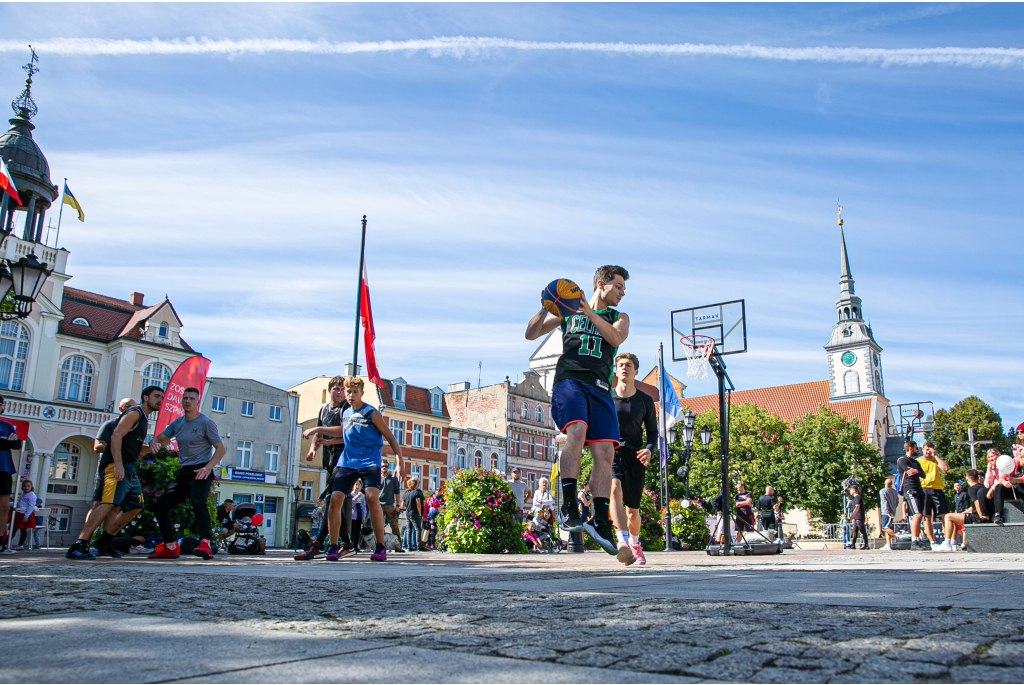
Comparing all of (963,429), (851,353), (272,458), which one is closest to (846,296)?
(851,353)

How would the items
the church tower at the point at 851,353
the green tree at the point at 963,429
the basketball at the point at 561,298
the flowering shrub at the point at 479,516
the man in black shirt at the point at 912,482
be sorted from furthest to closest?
the church tower at the point at 851,353
the green tree at the point at 963,429
the flowering shrub at the point at 479,516
the man in black shirt at the point at 912,482
the basketball at the point at 561,298

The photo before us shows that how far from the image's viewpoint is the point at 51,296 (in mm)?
35719

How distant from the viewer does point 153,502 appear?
35.0 ft

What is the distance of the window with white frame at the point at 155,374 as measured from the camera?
38.1 meters

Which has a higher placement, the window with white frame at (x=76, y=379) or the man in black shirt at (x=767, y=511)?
the window with white frame at (x=76, y=379)

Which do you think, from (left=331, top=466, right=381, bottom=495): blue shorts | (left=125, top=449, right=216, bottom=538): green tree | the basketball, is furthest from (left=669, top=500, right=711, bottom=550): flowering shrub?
the basketball

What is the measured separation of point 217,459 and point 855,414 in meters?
92.5

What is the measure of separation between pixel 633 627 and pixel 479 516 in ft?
39.7

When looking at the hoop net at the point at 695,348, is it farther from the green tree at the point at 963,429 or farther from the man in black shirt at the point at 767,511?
the green tree at the point at 963,429

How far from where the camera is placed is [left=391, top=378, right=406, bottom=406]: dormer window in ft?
181

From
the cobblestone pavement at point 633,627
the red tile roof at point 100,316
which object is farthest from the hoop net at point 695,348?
the red tile roof at point 100,316

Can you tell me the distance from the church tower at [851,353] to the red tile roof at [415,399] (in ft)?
195

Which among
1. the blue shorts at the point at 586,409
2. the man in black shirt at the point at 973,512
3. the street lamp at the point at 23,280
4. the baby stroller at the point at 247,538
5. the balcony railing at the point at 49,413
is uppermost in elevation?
the balcony railing at the point at 49,413

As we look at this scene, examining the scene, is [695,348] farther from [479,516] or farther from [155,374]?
[155,374]
